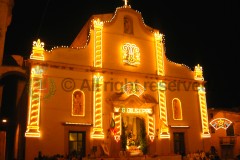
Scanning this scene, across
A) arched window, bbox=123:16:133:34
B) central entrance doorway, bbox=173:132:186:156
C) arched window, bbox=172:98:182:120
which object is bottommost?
central entrance doorway, bbox=173:132:186:156

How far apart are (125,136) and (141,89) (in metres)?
4.22

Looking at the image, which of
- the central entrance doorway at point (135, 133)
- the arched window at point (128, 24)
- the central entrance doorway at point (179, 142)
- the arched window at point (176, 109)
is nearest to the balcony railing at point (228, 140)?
the central entrance doorway at point (179, 142)

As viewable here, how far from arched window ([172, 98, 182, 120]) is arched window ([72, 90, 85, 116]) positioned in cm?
842

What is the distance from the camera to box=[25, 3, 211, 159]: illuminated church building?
20250 mm

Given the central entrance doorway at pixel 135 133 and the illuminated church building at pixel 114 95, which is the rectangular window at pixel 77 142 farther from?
the central entrance doorway at pixel 135 133

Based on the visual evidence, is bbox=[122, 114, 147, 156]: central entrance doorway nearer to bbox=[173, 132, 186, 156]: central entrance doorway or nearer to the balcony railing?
bbox=[173, 132, 186, 156]: central entrance doorway

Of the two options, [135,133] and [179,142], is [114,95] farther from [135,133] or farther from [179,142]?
[179,142]

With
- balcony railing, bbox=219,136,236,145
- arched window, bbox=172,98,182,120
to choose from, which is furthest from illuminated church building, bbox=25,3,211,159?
balcony railing, bbox=219,136,236,145

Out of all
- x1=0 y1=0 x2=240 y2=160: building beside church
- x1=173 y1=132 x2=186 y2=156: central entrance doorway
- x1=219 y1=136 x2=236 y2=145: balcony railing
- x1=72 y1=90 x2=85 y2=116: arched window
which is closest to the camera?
x1=0 y1=0 x2=240 y2=160: building beside church

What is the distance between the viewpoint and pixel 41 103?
20.0 metres

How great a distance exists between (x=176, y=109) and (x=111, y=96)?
659cm

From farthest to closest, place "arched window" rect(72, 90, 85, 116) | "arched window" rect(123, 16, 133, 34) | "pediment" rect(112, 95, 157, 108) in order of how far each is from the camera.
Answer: "arched window" rect(123, 16, 133, 34) → "pediment" rect(112, 95, 157, 108) → "arched window" rect(72, 90, 85, 116)

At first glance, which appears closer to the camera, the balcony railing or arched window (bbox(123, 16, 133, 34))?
arched window (bbox(123, 16, 133, 34))

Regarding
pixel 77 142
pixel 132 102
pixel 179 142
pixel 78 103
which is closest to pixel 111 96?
pixel 132 102
